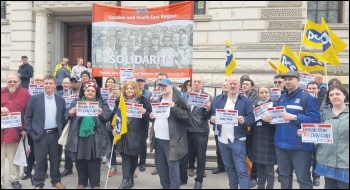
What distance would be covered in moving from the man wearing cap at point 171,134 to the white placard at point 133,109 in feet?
0.81

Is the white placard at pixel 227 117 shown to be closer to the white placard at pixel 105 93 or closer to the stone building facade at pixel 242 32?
the white placard at pixel 105 93

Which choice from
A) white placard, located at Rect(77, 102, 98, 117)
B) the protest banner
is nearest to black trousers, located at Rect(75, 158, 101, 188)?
white placard, located at Rect(77, 102, 98, 117)

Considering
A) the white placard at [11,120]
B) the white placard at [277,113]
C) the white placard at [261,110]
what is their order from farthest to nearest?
1. the white placard at [11,120]
2. the white placard at [261,110]
3. the white placard at [277,113]

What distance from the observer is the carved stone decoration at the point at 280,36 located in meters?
13.3

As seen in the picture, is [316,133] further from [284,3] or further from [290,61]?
[284,3]

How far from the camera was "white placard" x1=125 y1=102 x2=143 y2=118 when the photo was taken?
5781 millimetres

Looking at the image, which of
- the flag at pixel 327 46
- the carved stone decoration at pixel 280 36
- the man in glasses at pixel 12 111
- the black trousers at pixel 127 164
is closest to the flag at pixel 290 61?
the flag at pixel 327 46

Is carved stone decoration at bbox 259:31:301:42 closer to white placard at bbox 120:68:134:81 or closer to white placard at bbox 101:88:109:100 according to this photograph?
white placard at bbox 120:68:134:81

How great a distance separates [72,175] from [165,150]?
7.99 ft

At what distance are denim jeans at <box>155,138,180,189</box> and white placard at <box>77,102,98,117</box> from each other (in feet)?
3.63

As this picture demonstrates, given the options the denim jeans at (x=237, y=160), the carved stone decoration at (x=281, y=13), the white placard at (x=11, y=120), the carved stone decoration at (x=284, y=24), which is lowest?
the denim jeans at (x=237, y=160)

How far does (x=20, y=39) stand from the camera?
15281 millimetres

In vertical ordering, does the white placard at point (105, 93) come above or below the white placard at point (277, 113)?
above

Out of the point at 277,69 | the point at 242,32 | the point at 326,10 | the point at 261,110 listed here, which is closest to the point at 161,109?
the point at 261,110
